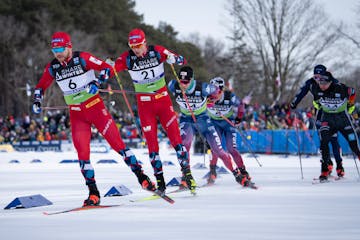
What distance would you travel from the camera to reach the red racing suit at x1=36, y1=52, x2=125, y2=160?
8.57 m

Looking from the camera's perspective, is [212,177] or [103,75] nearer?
[103,75]

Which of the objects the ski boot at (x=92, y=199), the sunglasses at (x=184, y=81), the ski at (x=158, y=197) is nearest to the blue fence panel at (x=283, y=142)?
the sunglasses at (x=184, y=81)

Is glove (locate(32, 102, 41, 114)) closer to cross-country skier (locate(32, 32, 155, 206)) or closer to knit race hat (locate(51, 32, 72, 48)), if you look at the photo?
cross-country skier (locate(32, 32, 155, 206))

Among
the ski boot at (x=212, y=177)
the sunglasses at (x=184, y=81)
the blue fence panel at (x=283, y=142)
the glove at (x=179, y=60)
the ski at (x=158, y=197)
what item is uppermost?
the glove at (x=179, y=60)

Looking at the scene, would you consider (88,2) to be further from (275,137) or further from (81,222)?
(81,222)

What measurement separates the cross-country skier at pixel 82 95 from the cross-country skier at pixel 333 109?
4.99 metres

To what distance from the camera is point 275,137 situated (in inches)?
1101

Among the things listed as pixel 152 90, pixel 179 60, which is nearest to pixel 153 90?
pixel 152 90

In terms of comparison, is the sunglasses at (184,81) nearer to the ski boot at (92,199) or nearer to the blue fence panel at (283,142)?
the ski boot at (92,199)

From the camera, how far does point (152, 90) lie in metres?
9.68

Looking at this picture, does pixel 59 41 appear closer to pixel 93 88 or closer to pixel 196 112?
pixel 93 88

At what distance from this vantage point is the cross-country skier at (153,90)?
9.42 metres

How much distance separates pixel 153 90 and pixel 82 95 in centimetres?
140

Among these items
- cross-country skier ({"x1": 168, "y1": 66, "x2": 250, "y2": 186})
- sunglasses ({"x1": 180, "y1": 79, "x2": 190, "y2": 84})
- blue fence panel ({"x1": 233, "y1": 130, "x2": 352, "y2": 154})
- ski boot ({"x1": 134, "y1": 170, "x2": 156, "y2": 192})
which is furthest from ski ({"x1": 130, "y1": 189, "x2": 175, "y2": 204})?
blue fence panel ({"x1": 233, "y1": 130, "x2": 352, "y2": 154})
